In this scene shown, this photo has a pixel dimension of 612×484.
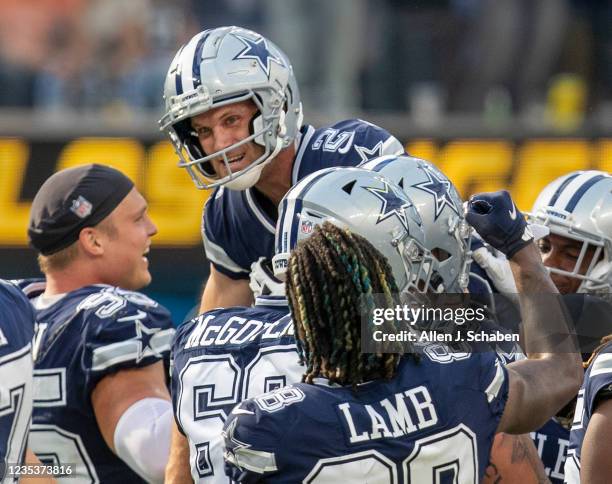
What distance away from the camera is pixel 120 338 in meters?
3.93

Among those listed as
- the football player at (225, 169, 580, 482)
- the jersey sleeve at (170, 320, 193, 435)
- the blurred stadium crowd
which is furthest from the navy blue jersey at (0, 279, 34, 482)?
the blurred stadium crowd

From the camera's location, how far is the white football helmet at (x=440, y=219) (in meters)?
3.30

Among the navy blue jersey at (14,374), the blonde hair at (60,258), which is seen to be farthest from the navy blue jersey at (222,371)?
the blonde hair at (60,258)

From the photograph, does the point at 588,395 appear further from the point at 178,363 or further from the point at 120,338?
the point at 120,338

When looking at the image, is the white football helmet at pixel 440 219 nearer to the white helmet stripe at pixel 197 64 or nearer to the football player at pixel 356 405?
the football player at pixel 356 405

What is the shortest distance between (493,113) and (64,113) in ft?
11.0

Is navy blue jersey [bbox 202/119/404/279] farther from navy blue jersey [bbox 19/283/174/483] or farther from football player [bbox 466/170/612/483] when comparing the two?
football player [bbox 466/170/612/483]

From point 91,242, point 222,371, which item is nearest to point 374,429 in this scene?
point 222,371

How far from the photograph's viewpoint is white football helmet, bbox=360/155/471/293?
3299 mm

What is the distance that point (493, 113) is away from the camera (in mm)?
9734

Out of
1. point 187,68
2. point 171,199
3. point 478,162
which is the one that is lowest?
point 171,199

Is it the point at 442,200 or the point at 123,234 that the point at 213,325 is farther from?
the point at 123,234

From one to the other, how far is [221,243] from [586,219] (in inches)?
48.7

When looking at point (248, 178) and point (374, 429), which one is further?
point (248, 178)
